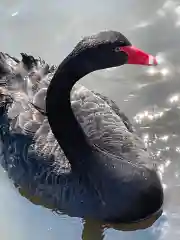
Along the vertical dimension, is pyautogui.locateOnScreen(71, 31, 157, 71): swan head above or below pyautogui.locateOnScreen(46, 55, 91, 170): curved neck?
above

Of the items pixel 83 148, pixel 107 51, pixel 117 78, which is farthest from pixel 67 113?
pixel 117 78

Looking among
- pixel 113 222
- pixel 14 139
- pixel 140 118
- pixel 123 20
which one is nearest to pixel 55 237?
pixel 113 222

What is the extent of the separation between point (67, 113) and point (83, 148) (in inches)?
11.3

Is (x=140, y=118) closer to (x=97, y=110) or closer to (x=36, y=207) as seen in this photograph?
(x=97, y=110)

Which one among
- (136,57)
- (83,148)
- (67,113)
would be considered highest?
(136,57)

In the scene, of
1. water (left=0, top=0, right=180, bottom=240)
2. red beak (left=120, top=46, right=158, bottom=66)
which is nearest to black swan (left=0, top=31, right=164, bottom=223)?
red beak (left=120, top=46, right=158, bottom=66)

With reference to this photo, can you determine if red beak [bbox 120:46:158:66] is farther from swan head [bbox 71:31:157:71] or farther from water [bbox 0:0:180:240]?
water [bbox 0:0:180:240]

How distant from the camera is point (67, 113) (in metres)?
4.68

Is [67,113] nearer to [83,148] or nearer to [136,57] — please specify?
[83,148]

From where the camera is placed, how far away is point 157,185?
482cm

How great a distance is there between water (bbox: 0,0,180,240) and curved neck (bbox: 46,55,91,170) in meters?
0.59

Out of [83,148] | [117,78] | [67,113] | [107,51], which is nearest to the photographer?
[107,51]

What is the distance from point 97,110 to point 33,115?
510 mm

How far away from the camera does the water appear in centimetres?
509
